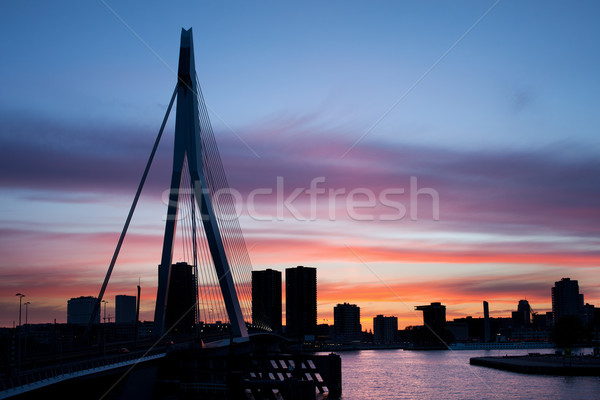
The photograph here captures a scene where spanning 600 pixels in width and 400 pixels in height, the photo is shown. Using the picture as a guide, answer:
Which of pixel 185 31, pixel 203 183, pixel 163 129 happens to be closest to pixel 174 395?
pixel 203 183

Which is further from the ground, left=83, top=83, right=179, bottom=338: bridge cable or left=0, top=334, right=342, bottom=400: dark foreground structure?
left=83, top=83, right=179, bottom=338: bridge cable

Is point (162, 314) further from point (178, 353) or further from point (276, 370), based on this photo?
point (276, 370)

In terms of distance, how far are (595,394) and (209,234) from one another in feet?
112

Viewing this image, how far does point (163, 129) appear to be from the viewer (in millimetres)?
48188

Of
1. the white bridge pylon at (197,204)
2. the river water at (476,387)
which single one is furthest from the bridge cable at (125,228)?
the river water at (476,387)

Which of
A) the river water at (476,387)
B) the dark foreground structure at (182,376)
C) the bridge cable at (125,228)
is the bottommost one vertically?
the river water at (476,387)

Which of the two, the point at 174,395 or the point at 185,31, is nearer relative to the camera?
the point at 174,395

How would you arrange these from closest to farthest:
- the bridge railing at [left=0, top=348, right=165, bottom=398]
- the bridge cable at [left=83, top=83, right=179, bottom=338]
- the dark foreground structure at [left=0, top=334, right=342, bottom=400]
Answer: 1. the bridge railing at [left=0, top=348, right=165, bottom=398]
2. the dark foreground structure at [left=0, top=334, right=342, bottom=400]
3. the bridge cable at [left=83, top=83, right=179, bottom=338]

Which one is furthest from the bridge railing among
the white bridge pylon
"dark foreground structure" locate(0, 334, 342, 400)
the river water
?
the river water

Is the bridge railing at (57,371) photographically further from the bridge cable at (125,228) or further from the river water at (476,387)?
the river water at (476,387)

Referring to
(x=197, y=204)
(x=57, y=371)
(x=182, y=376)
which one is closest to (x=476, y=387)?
(x=182, y=376)

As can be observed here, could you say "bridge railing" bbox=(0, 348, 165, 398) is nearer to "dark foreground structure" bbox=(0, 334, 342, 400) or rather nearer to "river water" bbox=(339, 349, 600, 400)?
"dark foreground structure" bbox=(0, 334, 342, 400)

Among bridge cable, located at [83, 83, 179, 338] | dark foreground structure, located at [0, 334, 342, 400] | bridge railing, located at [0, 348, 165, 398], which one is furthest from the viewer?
bridge cable, located at [83, 83, 179, 338]

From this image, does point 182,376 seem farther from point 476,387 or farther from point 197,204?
point 476,387
